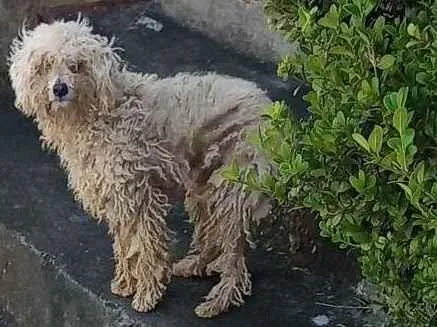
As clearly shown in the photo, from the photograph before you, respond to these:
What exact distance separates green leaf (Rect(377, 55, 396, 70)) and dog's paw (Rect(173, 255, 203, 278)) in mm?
1736

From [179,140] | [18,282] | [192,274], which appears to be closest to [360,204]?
[179,140]

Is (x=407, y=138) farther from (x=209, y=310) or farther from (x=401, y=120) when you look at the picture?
(x=209, y=310)

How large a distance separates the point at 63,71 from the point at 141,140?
1.25 ft

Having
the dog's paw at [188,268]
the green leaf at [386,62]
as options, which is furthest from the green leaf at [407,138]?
the dog's paw at [188,268]

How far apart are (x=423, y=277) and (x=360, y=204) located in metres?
0.26

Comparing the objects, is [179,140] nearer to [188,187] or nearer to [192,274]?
[188,187]

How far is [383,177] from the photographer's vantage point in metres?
3.12

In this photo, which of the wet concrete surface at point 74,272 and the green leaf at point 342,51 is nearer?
the green leaf at point 342,51

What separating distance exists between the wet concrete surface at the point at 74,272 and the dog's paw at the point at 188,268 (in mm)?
32

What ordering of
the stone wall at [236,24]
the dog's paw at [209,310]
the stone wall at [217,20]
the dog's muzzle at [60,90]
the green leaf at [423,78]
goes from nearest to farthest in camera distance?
the green leaf at [423,78] < the dog's muzzle at [60,90] < the dog's paw at [209,310] < the stone wall at [217,20] < the stone wall at [236,24]

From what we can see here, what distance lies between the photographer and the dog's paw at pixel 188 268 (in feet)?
14.9

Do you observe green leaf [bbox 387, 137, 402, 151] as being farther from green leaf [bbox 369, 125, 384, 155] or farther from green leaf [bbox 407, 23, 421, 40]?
green leaf [bbox 407, 23, 421, 40]

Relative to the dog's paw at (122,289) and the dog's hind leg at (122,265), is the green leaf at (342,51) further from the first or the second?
the dog's paw at (122,289)

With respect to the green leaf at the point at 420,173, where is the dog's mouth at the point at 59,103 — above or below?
below
